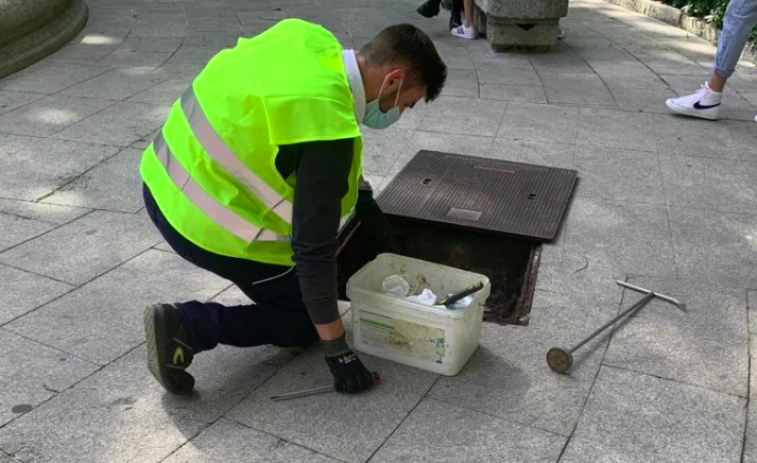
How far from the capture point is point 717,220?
361 cm

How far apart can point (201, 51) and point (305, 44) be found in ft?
15.4

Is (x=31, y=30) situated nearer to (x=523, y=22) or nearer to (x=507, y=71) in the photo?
(x=507, y=71)

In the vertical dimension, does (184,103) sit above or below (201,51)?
above

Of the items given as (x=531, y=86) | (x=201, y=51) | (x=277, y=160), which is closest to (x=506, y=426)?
(x=277, y=160)

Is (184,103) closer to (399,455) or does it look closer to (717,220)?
(399,455)

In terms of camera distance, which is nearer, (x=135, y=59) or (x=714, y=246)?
(x=714, y=246)

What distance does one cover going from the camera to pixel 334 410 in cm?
241

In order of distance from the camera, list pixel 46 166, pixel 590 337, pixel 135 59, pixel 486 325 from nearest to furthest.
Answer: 1. pixel 590 337
2. pixel 486 325
3. pixel 46 166
4. pixel 135 59

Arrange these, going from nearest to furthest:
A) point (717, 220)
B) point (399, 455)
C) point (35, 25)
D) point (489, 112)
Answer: point (399, 455) → point (717, 220) → point (489, 112) → point (35, 25)

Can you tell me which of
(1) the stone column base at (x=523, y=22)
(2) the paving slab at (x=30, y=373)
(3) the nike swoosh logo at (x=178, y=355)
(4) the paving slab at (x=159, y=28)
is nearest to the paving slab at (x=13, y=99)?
(4) the paving slab at (x=159, y=28)

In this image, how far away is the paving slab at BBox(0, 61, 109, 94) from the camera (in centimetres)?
579

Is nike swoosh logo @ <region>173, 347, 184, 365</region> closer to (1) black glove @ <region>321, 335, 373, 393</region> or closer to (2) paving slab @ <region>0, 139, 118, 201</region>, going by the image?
(1) black glove @ <region>321, 335, 373, 393</region>

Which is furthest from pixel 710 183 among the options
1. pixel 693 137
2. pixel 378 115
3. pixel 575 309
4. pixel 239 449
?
pixel 239 449

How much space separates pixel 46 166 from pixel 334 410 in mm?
2788
